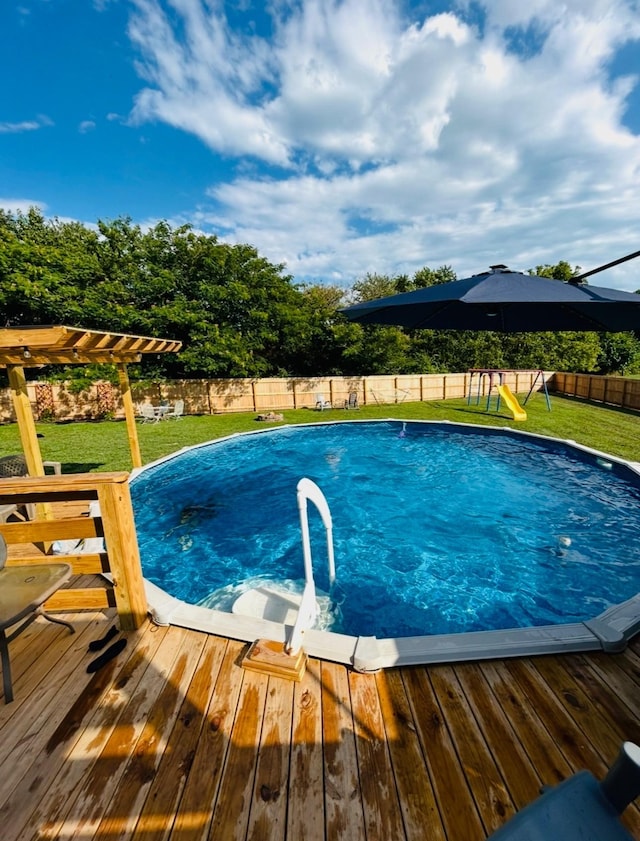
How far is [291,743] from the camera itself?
1849 mm

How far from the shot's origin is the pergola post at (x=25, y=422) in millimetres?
4375

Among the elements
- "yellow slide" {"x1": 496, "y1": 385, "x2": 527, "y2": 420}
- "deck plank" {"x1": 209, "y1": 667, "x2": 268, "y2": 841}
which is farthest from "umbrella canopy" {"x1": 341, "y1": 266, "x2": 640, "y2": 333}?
"yellow slide" {"x1": 496, "y1": 385, "x2": 527, "y2": 420}

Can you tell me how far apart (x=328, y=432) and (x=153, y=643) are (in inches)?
401

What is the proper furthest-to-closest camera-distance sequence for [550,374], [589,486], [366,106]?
[550,374]
[366,106]
[589,486]

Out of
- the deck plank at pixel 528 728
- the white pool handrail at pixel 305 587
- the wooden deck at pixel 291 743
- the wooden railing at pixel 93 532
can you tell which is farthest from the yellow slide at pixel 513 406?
the wooden railing at pixel 93 532

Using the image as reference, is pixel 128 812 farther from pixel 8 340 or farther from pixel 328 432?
pixel 328 432

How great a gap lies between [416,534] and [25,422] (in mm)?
5899

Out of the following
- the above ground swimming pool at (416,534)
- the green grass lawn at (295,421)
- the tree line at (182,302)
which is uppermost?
the tree line at (182,302)

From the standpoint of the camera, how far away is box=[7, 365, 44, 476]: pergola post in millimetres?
4375

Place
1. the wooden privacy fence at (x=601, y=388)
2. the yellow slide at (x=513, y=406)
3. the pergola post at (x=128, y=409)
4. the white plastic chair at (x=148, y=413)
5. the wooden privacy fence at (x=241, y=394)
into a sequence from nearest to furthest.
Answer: the pergola post at (x=128, y=409) → the yellow slide at (x=513, y=406) → the wooden privacy fence at (x=601, y=388) → the white plastic chair at (x=148, y=413) → the wooden privacy fence at (x=241, y=394)

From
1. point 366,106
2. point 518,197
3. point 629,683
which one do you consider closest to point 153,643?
point 629,683

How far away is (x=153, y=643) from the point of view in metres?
2.58

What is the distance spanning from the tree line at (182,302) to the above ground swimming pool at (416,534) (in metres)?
7.95

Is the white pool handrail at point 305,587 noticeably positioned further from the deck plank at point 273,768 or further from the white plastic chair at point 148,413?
the white plastic chair at point 148,413
